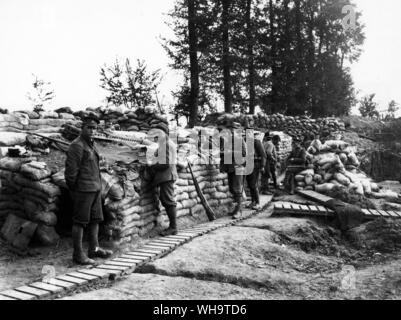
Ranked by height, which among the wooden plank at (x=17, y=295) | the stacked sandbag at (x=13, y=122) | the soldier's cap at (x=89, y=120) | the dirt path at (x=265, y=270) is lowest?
the dirt path at (x=265, y=270)

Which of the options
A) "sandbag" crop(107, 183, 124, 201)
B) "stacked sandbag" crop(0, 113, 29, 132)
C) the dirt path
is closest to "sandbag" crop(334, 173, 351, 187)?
the dirt path

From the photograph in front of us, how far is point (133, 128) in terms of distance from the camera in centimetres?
930

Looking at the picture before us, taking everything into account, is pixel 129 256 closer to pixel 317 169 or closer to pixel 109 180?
pixel 109 180

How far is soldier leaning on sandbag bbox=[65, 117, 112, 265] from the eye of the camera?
4.61 metres

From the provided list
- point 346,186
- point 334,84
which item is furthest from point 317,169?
point 334,84

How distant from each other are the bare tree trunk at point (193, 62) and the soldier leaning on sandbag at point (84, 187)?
1105 cm

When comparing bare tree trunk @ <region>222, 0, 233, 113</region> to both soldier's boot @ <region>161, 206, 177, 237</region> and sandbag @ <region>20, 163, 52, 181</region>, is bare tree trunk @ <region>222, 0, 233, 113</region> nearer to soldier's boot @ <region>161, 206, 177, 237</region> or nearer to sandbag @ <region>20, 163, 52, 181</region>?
soldier's boot @ <region>161, 206, 177, 237</region>

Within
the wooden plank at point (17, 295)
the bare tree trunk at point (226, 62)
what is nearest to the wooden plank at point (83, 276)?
the wooden plank at point (17, 295)

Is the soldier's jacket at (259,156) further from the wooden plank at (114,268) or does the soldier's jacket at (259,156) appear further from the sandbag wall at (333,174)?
the wooden plank at (114,268)

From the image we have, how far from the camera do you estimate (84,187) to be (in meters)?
4.64

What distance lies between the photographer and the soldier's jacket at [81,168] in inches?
182

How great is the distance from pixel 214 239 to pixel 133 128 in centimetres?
439

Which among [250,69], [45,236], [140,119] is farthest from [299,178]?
[250,69]
